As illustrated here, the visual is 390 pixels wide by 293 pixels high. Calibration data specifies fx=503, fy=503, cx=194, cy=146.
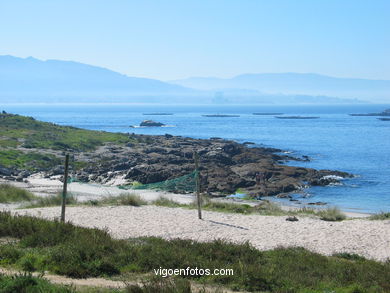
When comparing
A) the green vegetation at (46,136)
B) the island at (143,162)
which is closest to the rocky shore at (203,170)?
the island at (143,162)

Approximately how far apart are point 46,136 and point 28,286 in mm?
47780

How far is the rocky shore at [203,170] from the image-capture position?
3372cm

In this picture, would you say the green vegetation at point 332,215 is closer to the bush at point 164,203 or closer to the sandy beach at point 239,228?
the sandy beach at point 239,228

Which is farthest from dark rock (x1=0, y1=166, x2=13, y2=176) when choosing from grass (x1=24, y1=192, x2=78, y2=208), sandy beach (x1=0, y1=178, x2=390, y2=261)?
sandy beach (x1=0, y1=178, x2=390, y2=261)

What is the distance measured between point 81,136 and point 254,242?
1762 inches

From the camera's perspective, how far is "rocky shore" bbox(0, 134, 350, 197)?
33719mm

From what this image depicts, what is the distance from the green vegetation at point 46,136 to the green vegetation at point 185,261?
3680 cm

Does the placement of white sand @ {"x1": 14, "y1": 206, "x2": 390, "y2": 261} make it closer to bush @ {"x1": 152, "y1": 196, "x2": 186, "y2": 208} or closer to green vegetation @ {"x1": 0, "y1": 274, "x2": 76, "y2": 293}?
bush @ {"x1": 152, "y1": 196, "x2": 186, "y2": 208}

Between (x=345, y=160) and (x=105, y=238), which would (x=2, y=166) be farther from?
(x=345, y=160)

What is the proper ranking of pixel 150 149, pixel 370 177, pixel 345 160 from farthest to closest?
pixel 345 160
pixel 150 149
pixel 370 177

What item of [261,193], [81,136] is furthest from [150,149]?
[261,193]

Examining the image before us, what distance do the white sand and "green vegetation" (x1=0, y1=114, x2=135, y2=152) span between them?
100ft

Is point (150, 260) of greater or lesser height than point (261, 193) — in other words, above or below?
above

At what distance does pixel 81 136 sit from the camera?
56.1 metres
